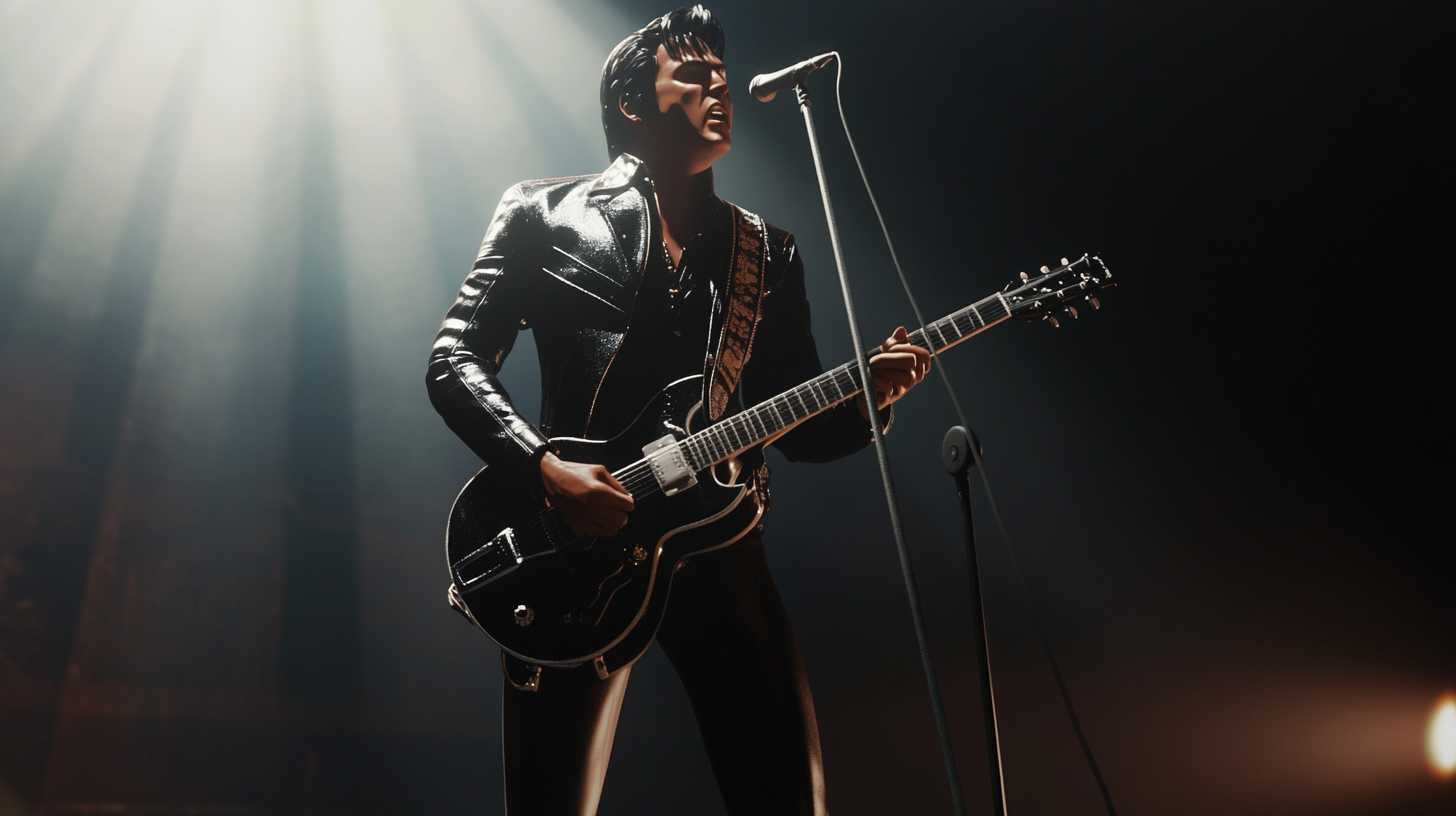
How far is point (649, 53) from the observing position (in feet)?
6.18

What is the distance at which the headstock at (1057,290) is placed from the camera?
5.41 feet

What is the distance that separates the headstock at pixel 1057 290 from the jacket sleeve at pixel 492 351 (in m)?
1.07

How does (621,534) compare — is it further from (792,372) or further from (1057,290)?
(1057,290)

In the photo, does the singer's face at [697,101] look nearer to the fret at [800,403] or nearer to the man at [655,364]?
the man at [655,364]

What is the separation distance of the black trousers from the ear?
1092mm

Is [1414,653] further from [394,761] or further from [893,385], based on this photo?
[394,761]

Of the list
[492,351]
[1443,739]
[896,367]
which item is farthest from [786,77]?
[1443,739]

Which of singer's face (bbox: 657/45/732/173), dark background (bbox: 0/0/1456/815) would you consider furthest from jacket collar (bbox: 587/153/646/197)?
dark background (bbox: 0/0/1456/815)

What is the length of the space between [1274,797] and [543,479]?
2.52 m

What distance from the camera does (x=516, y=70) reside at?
9.77 feet

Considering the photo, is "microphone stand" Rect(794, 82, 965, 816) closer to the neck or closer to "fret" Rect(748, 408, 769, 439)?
"fret" Rect(748, 408, 769, 439)

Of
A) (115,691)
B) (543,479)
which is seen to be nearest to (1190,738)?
(543,479)

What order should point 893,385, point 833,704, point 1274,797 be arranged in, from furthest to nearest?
point 833,704 < point 1274,797 < point 893,385

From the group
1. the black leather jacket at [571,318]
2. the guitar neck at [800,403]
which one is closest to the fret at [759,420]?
the guitar neck at [800,403]
